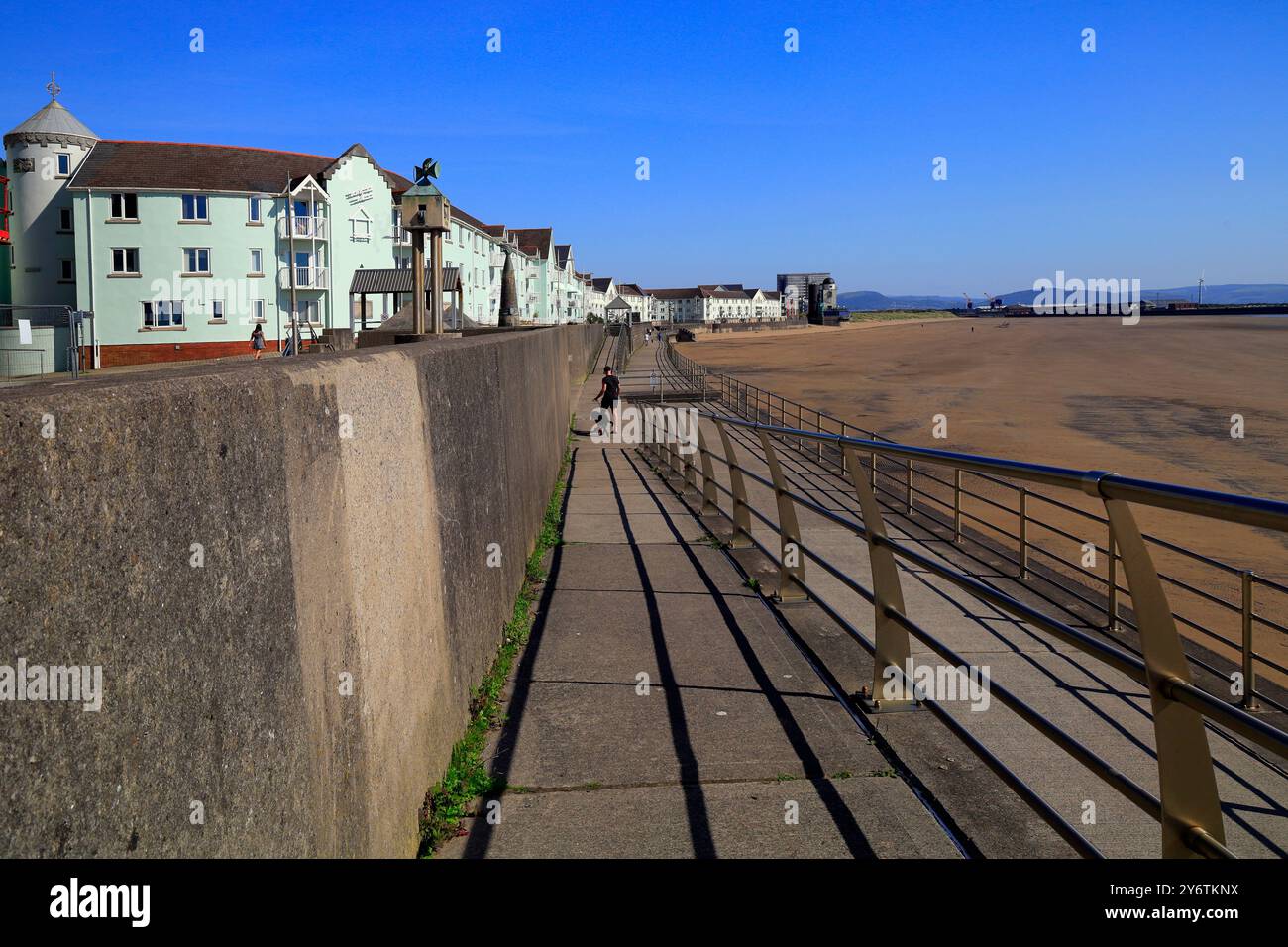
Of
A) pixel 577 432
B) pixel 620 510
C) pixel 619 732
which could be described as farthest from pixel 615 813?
pixel 577 432

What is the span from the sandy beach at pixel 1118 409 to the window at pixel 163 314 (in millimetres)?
26966

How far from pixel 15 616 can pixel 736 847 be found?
2.56 meters

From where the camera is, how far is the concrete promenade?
140 inches

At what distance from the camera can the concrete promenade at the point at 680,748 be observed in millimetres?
3562

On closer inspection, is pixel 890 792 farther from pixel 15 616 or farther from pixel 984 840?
pixel 15 616

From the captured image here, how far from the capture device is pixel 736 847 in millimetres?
3455

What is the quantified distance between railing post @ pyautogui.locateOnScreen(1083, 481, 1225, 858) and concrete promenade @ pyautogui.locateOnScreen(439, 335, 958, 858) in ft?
3.79

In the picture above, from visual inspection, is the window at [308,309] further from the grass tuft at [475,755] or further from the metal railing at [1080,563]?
the grass tuft at [475,755]

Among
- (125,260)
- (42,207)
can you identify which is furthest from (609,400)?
(42,207)

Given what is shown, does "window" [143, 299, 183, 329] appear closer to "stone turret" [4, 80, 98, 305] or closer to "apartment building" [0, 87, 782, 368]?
"apartment building" [0, 87, 782, 368]

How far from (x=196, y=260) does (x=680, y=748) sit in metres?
50.3

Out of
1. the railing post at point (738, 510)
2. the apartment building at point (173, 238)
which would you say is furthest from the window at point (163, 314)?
the railing post at point (738, 510)

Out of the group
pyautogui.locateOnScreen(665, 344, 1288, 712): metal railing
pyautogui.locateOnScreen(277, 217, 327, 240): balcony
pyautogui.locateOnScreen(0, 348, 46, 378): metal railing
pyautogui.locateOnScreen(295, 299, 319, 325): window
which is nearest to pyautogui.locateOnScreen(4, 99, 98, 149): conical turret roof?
pyautogui.locateOnScreen(277, 217, 327, 240): balcony

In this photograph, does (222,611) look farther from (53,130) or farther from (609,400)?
(53,130)
